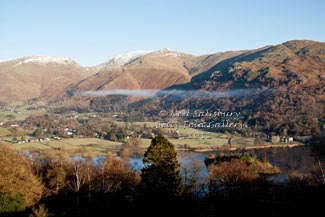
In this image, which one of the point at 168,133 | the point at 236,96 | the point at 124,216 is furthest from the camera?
the point at 236,96

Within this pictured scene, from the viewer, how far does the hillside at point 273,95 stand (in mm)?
105438

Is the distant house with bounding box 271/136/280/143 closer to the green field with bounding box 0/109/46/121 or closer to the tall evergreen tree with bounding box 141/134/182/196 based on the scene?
the tall evergreen tree with bounding box 141/134/182/196

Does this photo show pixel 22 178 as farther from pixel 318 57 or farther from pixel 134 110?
pixel 318 57

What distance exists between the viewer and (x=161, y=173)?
22578mm

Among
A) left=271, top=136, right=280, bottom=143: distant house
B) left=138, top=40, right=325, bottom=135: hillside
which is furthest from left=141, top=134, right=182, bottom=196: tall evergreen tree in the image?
left=138, top=40, right=325, bottom=135: hillside

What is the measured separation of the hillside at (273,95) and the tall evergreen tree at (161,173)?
7442cm

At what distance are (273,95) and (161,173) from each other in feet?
394

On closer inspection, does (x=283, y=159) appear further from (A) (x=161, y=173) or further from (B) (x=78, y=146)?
(A) (x=161, y=173)

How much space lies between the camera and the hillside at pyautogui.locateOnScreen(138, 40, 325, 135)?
105 meters

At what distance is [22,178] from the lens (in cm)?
2728

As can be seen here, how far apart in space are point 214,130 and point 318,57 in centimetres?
8876

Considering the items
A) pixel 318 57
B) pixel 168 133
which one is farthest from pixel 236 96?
pixel 168 133

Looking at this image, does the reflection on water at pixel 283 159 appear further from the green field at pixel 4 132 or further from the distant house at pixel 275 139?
the green field at pixel 4 132

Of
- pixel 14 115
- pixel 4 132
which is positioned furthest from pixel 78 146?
pixel 14 115
